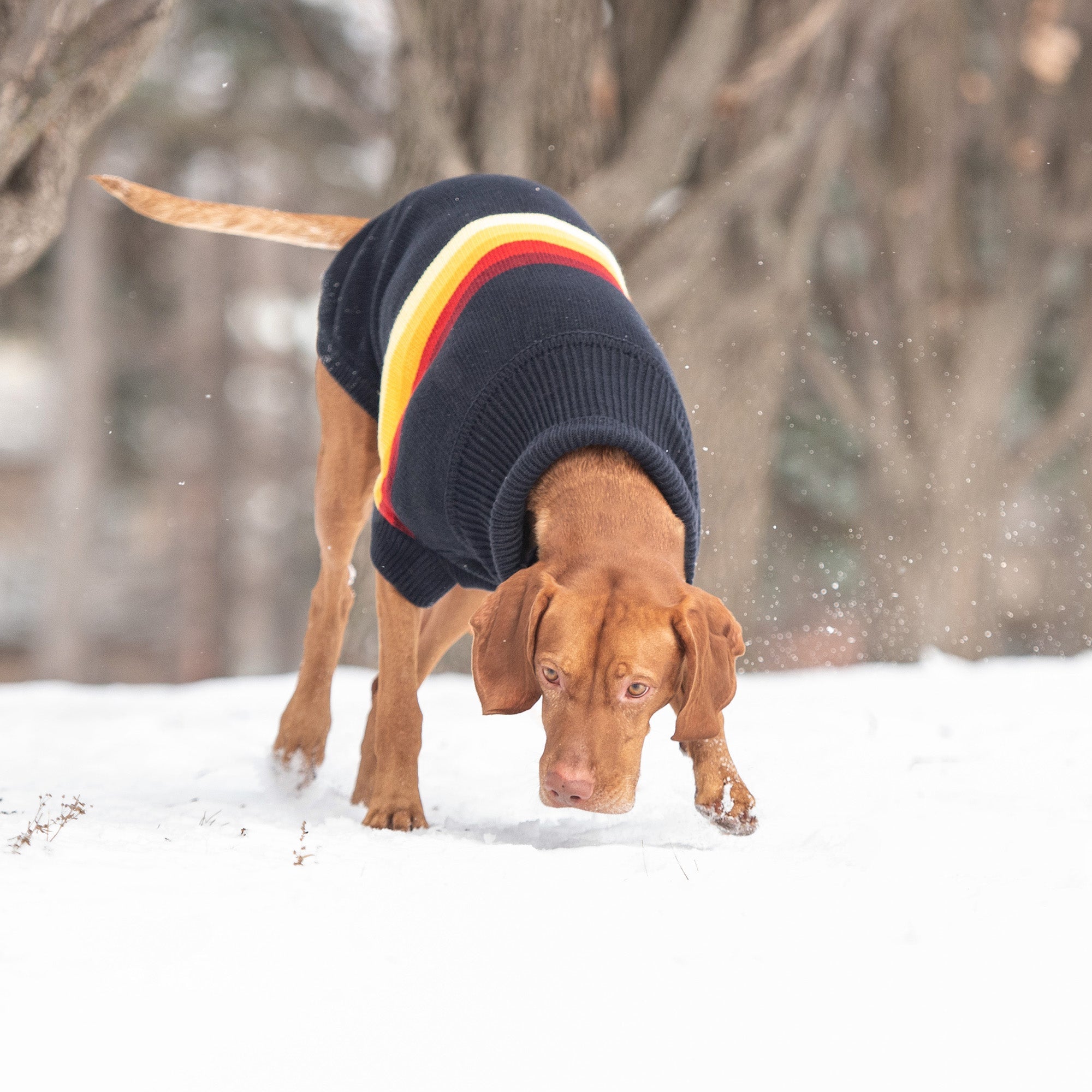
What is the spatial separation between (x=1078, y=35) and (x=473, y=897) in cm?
1027

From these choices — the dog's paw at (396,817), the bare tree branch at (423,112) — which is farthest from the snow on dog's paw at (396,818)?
the bare tree branch at (423,112)

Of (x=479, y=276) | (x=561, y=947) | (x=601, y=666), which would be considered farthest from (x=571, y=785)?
(x=479, y=276)

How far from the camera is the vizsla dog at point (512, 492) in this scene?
2.81 metres

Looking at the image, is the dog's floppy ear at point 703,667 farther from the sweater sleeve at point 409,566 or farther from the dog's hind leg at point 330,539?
the dog's hind leg at point 330,539

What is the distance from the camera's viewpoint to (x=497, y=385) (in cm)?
326

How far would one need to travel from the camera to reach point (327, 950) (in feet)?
7.12

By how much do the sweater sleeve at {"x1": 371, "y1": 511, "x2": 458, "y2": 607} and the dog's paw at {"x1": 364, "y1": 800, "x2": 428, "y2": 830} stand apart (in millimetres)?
590

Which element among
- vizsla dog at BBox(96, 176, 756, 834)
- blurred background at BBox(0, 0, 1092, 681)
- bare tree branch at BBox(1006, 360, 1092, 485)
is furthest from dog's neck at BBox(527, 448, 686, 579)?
bare tree branch at BBox(1006, 360, 1092, 485)

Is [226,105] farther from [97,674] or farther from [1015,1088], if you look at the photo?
[1015,1088]

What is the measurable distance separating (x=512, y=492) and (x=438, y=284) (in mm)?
840

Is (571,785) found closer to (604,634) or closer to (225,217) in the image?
(604,634)

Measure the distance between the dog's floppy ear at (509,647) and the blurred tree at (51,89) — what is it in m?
2.50

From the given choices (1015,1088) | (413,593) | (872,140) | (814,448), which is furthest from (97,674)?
(1015,1088)

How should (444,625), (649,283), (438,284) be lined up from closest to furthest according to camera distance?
(438,284) < (444,625) < (649,283)
